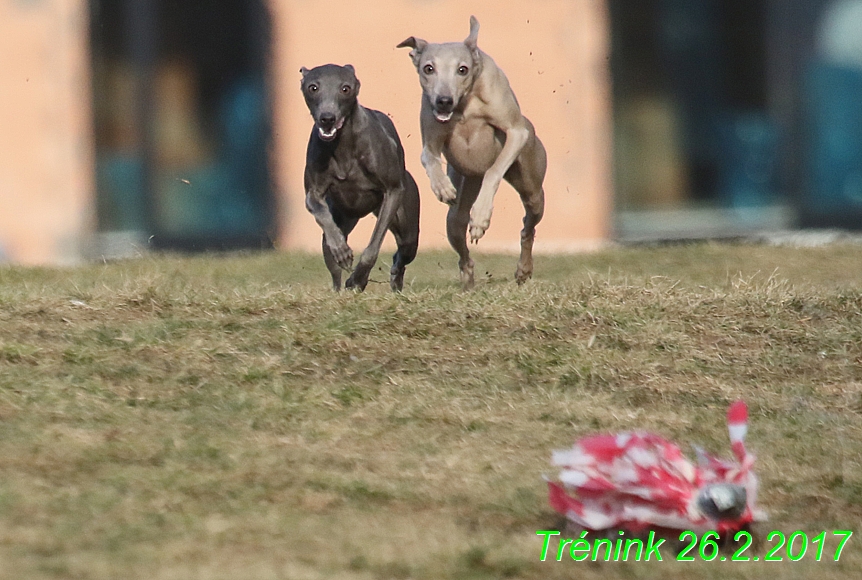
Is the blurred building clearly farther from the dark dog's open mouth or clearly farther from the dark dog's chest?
the dark dog's open mouth

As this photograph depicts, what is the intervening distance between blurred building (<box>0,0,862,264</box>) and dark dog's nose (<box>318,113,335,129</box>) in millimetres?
5379

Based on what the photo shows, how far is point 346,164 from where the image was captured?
7.09 metres

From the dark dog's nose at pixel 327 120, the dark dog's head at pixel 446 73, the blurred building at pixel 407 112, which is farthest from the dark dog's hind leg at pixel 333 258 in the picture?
the blurred building at pixel 407 112

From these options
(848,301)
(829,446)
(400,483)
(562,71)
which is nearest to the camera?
(400,483)

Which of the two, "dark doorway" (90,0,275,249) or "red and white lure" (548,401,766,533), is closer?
"red and white lure" (548,401,766,533)

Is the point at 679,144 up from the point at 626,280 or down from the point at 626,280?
up

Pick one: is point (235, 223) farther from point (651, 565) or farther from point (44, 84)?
point (651, 565)

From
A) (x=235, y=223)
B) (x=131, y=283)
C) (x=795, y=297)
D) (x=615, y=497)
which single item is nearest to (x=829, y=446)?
(x=615, y=497)

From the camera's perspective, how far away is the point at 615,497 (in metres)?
3.87

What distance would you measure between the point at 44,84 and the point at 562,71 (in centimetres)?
472

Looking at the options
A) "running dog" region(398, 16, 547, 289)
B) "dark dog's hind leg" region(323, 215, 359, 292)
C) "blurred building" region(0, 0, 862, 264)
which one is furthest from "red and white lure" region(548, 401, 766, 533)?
"blurred building" region(0, 0, 862, 264)

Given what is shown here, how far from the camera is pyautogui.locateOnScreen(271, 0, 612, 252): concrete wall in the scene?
1240cm

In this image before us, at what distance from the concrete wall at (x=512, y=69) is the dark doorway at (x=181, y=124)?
530 mm

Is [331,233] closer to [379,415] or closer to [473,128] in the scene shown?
[473,128]
